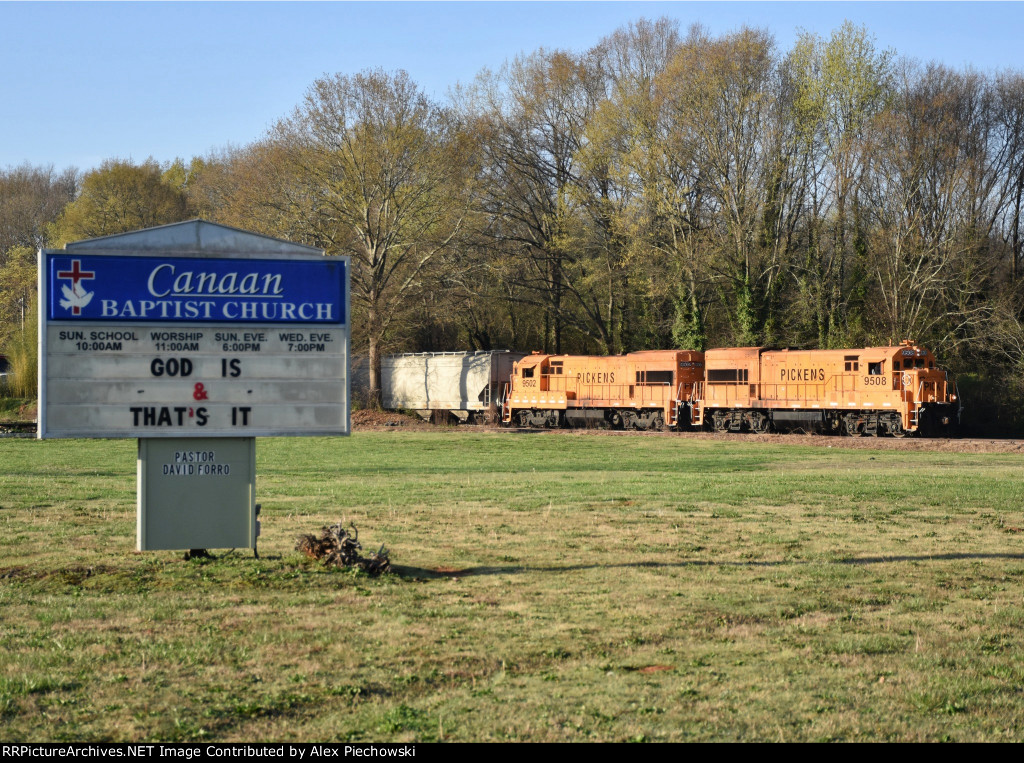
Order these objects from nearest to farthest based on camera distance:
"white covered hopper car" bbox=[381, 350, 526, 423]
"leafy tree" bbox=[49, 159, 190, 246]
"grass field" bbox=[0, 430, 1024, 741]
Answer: "grass field" bbox=[0, 430, 1024, 741] < "white covered hopper car" bbox=[381, 350, 526, 423] < "leafy tree" bbox=[49, 159, 190, 246]

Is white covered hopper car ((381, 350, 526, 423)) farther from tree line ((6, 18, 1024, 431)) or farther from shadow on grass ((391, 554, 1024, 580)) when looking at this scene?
shadow on grass ((391, 554, 1024, 580))

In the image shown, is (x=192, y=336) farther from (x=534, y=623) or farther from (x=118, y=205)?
(x=118, y=205)

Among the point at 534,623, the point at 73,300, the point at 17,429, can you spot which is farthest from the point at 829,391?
the point at 17,429

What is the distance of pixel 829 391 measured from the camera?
139 ft

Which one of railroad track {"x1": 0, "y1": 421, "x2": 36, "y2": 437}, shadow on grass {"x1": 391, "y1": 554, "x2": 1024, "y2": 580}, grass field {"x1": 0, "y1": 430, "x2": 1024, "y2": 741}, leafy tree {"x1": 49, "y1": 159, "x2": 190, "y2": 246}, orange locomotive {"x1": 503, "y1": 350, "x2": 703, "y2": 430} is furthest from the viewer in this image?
leafy tree {"x1": 49, "y1": 159, "x2": 190, "y2": 246}

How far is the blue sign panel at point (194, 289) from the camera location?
11.2 m

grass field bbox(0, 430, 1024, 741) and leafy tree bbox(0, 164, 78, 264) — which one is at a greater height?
leafy tree bbox(0, 164, 78, 264)

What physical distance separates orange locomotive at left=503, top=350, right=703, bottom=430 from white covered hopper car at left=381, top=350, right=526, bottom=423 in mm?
1376

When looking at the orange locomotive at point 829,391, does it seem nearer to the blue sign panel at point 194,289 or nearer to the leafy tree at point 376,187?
the leafy tree at point 376,187

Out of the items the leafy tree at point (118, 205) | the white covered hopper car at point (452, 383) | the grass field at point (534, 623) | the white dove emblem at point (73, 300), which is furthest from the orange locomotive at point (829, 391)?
the leafy tree at point (118, 205)

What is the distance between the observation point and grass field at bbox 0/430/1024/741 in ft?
21.9

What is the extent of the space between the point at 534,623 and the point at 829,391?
3565 centimetres

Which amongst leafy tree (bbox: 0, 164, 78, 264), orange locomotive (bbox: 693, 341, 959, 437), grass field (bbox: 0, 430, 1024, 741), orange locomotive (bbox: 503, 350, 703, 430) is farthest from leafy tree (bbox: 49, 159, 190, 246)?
grass field (bbox: 0, 430, 1024, 741)

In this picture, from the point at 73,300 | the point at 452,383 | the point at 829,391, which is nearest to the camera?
the point at 73,300
